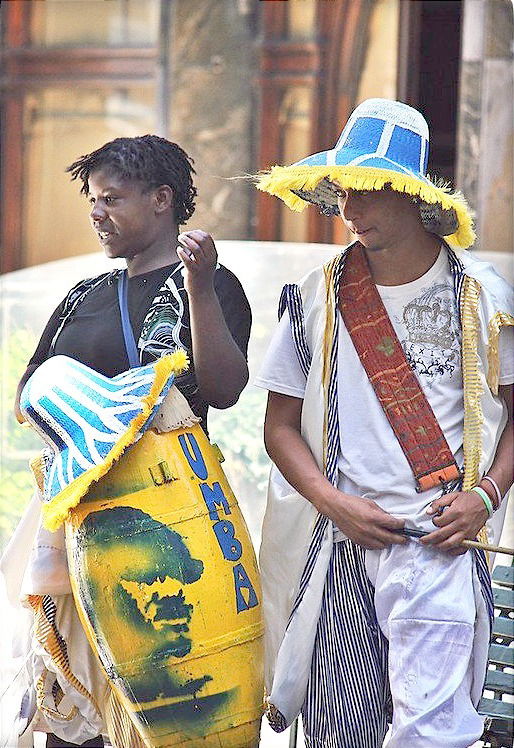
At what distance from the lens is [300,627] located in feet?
11.2

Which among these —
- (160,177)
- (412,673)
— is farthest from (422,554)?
(160,177)

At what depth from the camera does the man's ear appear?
141 inches

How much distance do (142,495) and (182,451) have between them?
6.1 inches

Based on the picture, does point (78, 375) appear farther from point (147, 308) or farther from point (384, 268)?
point (384, 268)

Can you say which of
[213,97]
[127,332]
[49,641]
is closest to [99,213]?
[127,332]

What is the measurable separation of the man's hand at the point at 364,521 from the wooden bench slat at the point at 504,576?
3.85 ft

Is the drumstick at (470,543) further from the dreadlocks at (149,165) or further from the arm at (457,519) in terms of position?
the dreadlocks at (149,165)

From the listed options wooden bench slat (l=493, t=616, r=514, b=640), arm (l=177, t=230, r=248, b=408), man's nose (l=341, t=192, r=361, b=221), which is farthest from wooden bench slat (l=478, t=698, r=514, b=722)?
man's nose (l=341, t=192, r=361, b=221)

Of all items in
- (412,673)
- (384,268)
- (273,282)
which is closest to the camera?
(412,673)

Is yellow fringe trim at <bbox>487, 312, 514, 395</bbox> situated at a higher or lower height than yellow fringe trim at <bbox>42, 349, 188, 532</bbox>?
higher

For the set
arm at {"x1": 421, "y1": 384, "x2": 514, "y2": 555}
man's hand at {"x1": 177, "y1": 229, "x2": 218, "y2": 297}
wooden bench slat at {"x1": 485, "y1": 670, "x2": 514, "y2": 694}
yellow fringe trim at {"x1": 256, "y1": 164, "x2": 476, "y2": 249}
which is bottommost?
wooden bench slat at {"x1": 485, "y1": 670, "x2": 514, "y2": 694}

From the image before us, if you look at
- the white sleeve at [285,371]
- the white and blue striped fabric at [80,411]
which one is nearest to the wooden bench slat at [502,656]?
the white sleeve at [285,371]

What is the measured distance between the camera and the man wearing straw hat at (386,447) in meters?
3.28

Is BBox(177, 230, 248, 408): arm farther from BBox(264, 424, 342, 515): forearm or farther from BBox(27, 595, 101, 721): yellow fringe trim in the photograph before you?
BBox(27, 595, 101, 721): yellow fringe trim
